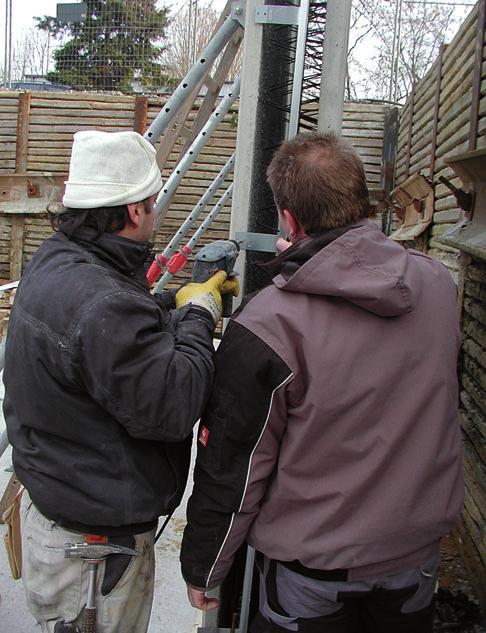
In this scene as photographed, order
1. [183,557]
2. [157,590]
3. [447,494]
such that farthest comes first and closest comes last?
[157,590] → [183,557] → [447,494]

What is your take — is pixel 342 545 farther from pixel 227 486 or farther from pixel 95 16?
pixel 95 16

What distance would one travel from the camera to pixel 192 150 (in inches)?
135

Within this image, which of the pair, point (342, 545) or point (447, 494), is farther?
point (447, 494)

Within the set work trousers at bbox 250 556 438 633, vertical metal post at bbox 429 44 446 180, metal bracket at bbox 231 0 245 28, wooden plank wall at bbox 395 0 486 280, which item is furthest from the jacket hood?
vertical metal post at bbox 429 44 446 180

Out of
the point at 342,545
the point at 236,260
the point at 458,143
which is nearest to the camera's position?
the point at 342,545

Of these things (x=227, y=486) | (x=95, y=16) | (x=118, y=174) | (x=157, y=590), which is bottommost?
(x=157, y=590)

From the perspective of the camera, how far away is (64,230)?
180 cm

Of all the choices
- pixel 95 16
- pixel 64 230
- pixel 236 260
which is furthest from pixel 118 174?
pixel 95 16

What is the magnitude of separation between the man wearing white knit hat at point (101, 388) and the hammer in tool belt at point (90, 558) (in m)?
0.02

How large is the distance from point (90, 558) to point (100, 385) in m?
0.57

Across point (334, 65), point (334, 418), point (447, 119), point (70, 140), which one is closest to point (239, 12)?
point (334, 65)

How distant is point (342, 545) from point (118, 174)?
1.18 metres

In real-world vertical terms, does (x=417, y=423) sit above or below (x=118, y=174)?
below

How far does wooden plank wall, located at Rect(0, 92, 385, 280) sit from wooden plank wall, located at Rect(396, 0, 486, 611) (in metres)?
4.72
